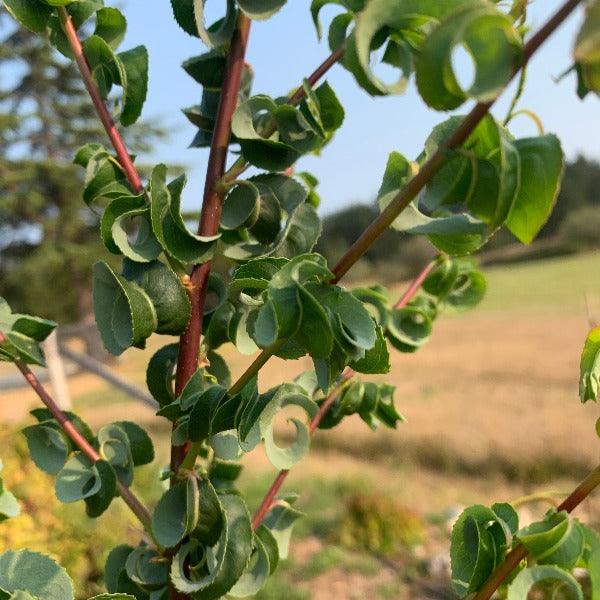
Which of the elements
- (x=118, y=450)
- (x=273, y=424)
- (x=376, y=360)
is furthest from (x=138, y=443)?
(x=376, y=360)

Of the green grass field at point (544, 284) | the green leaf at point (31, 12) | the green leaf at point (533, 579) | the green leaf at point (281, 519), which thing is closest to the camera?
the green leaf at point (533, 579)

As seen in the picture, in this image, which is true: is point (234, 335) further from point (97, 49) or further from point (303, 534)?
point (303, 534)

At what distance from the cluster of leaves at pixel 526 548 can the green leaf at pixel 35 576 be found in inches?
7.7

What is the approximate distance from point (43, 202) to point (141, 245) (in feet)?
30.5

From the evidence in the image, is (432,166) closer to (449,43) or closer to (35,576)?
(449,43)

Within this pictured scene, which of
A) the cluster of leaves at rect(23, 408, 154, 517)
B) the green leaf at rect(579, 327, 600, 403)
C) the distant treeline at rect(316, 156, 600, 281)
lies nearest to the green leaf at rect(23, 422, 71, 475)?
the cluster of leaves at rect(23, 408, 154, 517)

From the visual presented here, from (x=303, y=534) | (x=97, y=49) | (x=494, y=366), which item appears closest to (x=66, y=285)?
(x=494, y=366)

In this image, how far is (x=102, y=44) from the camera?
0.40 m

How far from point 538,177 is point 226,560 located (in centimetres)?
25

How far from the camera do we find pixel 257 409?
11.8 inches

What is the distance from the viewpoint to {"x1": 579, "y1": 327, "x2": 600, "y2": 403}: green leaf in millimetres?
299

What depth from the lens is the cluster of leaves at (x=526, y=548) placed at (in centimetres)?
29

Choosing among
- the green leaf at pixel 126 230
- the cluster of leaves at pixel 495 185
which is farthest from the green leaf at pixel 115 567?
the cluster of leaves at pixel 495 185

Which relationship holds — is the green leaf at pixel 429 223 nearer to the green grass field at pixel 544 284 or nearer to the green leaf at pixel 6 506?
the green leaf at pixel 6 506
